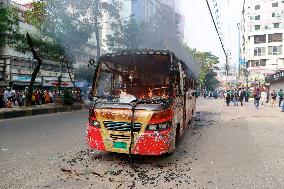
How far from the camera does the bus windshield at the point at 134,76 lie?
7555mm

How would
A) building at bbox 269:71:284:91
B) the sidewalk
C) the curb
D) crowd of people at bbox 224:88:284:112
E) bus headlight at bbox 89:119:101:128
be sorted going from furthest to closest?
building at bbox 269:71:284:91 → crowd of people at bbox 224:88:284:112 → the sidewalk → the curb → bus headlight at bbox 89:119:101:128

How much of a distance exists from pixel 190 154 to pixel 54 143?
149 inches

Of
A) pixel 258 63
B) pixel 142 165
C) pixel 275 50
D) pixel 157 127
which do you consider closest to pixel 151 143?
pixel 157 127

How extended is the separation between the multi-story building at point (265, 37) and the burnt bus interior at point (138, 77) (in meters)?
56.5

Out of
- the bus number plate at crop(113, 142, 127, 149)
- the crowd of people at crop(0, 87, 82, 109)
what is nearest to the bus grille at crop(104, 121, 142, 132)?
the bus number plate at crop(113, 142, 127, 149)

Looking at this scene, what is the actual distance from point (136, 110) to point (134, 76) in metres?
2.04

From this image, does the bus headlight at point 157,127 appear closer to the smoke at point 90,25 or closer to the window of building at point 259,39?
the smoke at point 90,25

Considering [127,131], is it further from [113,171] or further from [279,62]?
[279,62]

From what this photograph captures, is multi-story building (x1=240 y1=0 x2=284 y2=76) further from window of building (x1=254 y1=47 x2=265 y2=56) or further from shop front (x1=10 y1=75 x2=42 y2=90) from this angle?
shop front (x1=10 y1=75 x2=42 y2=90)

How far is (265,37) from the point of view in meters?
63.8

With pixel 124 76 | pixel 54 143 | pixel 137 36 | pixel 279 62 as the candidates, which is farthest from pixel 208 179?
pixel 279 62

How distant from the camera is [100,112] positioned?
6.52m

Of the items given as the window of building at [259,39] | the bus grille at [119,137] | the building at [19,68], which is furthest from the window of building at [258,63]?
the bus grille at [119,137]

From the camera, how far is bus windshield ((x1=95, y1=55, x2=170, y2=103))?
7.55 meters
